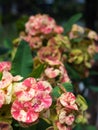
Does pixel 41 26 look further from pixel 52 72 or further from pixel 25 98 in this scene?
pixel 25 98

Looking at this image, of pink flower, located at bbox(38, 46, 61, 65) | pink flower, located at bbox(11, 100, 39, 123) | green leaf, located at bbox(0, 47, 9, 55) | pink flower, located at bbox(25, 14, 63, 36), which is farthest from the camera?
green leaf, located at bbox(0, 47, 9, 55)

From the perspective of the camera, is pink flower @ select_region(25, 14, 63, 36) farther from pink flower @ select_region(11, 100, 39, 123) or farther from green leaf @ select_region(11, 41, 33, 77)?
pink flower @ select_region(11, 100, 39, 123)

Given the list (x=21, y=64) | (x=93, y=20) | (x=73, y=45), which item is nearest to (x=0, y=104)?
(x=21, y=64)

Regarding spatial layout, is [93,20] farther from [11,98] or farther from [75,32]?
[11,98]

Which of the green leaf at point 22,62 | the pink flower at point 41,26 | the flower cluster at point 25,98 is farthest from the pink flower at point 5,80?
the pink flower at point 41,26

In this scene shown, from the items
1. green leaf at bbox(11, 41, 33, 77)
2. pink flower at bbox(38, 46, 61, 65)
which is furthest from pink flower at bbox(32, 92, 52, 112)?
pink flower at bbox(38, 46, 61, 65)

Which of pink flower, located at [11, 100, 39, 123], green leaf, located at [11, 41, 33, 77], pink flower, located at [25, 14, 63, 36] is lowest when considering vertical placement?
pink flower, located at [25, 14, 63, 36]
